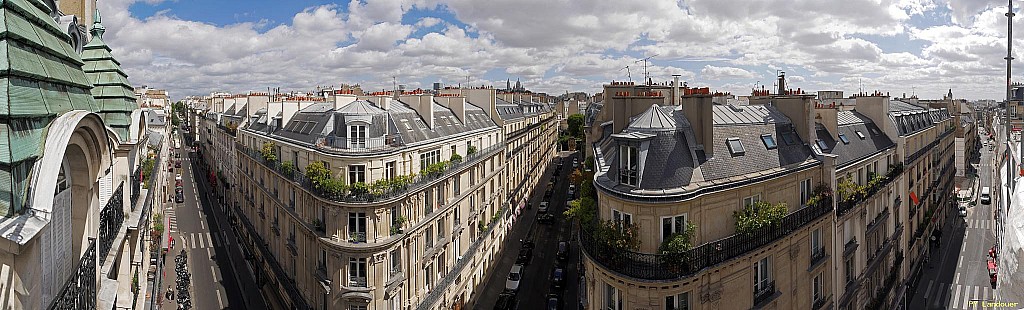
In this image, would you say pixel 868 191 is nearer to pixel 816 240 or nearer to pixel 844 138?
pixel 844 138

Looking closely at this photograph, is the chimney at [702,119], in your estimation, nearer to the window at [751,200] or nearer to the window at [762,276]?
the window at [751,200]

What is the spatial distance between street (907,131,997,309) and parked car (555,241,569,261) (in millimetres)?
21609

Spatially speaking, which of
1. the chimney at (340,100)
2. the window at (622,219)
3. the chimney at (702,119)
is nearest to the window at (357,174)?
the chimney at (340,100)

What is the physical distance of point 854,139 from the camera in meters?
23.5

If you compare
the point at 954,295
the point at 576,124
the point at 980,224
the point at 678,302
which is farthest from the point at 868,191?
the point at 576,124

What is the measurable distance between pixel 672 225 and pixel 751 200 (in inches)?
129

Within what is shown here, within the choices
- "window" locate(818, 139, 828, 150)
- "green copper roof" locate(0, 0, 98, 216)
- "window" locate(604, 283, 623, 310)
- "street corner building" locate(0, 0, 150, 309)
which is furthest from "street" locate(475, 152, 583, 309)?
"green copper roof" locate(0, 0, 98, 216)

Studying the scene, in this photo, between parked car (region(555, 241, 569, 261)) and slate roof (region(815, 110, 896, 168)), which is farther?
parked car (region(555, 241, 569, 261))

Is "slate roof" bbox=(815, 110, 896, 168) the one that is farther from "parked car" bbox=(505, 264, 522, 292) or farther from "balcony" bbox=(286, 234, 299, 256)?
"balcony" bbox=(286, 234, 299, 256)

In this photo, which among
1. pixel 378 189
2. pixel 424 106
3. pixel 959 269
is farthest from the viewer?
pixel 959 269

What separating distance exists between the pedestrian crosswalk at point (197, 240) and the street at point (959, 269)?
51.4 metres

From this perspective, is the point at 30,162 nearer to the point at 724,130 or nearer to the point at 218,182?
the point at 724,130

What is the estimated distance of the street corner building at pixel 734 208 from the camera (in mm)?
14734

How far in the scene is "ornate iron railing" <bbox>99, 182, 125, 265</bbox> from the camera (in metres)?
10.2
